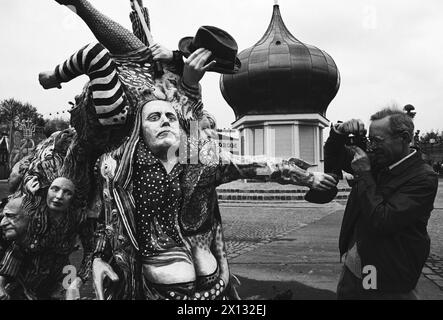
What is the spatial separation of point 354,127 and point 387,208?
0.55 metres

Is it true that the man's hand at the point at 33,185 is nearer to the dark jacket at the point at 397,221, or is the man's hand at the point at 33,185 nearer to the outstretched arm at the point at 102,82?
the outstretched arm at the point at 102,82

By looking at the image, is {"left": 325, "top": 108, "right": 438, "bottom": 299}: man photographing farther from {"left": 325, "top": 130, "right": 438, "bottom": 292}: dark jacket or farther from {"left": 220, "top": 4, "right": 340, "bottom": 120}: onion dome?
{"left": 220, "top": 4, "right": 340, "bottom": 120}: onion dome

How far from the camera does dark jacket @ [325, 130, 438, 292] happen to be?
229cm

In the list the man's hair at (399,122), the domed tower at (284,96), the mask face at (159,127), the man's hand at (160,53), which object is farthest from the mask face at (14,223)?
the domed tower at (284,96)

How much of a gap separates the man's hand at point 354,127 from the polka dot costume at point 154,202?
3.75 feet

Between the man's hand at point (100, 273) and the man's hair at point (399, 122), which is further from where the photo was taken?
the man's hand at point (100, 273)

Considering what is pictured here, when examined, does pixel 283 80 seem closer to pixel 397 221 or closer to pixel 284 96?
pixel 284 96

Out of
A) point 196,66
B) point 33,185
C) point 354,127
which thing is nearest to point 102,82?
point 196,66

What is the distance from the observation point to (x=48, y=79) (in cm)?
290

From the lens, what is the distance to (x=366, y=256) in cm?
249

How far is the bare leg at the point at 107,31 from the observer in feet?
9.25

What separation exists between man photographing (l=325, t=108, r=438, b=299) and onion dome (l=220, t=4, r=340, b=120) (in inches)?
850

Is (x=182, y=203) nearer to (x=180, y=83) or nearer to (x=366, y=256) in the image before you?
(x=180, y=83)

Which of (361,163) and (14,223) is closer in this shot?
(361,163)
